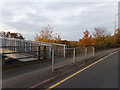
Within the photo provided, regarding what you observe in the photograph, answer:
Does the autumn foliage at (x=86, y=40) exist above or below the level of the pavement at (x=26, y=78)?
above

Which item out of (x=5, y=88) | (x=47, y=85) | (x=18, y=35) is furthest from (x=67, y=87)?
(x=18, y=35)

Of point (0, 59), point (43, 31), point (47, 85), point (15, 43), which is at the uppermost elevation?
point (43, 31)

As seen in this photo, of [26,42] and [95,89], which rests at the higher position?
[26,42]

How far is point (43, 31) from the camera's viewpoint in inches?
1015

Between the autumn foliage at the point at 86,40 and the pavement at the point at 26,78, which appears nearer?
the pavement at the point at 26,78

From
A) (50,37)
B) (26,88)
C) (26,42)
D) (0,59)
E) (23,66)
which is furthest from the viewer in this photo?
(50,37)

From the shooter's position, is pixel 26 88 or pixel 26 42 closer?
pixel 26 88

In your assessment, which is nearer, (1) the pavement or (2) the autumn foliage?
(1) the pavement

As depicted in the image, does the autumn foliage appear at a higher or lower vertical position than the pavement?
higher

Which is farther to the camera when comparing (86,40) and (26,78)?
(86,40)

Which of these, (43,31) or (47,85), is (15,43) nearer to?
(47,85)

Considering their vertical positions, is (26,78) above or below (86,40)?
below

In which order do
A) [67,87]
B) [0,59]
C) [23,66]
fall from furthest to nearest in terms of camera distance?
[23,66]
[0,59]
[67,87]

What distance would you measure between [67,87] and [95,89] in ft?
3.23
